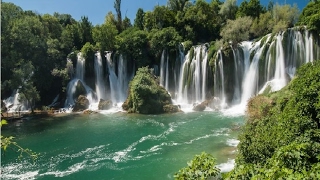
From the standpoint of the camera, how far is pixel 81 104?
37.6 metres

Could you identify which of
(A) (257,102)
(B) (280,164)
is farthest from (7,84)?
(B) (280,164)

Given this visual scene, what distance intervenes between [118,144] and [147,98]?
1224cm

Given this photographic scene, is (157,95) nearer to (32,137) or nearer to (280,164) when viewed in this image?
(32,137)

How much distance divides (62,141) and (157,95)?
14.0 metres

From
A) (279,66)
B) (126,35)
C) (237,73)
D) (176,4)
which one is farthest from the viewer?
(176,4)

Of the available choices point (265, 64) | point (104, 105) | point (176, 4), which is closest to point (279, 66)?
point (265, 64)

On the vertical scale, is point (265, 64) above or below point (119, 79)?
above

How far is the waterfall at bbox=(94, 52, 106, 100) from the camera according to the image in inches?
1624

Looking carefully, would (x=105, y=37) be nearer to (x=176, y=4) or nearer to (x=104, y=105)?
(x=104, y=105)

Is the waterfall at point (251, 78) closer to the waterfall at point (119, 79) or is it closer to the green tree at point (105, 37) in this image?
the waterfall at point (119, 79)

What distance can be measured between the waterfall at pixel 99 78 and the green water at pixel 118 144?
8685mm

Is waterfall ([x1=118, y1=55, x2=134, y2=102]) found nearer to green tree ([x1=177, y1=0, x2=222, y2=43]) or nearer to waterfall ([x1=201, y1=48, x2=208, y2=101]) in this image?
waterfall ([x1=201, y1=48, x2=208, y2=101])

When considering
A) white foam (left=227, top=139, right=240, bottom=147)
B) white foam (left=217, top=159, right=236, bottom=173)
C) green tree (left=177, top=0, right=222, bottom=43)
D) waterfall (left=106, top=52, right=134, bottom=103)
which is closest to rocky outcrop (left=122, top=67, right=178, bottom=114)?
waterfall (left=106, top=52, right=134, bottom=103)

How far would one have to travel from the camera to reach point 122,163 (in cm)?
1838
